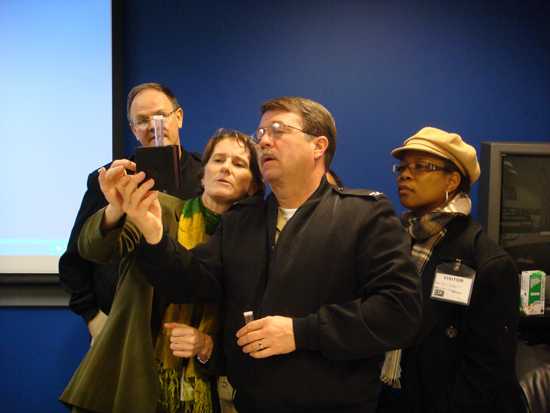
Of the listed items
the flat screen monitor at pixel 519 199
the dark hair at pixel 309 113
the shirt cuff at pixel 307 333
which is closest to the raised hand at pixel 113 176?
the dark hair at pixel 309 113

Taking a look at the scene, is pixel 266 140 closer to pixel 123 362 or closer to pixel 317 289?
pixel 317 289

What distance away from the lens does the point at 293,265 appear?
1.24 m

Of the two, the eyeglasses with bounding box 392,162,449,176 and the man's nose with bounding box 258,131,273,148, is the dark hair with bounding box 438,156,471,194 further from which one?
the man's nose with bounding box 258,131,273,148

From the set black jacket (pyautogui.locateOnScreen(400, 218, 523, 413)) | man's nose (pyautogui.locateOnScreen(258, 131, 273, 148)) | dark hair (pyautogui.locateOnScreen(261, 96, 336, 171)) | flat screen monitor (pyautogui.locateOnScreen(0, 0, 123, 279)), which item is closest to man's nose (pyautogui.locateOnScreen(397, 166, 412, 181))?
black jacket (pyautogui.locateOnScreen(400, 218, 523, 413))

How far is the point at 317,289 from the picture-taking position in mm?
1238

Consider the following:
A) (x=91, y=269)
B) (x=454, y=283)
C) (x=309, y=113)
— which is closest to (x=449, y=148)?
(x=454, y=283)

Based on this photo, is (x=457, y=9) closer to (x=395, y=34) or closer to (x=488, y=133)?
(x=395, y=34)

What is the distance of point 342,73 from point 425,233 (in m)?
1.22

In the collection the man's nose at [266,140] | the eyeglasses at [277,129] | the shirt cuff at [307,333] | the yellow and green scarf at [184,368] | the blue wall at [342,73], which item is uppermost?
the blue wall at [342,73]

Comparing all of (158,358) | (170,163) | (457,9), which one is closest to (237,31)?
(457,9)

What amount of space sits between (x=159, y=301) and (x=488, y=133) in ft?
6.83

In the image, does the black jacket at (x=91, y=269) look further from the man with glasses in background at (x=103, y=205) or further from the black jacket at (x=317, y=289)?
the black jacket at (x=317, y=289)

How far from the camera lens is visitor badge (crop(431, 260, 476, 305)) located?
1551 mm

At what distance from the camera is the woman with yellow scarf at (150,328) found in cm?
124
